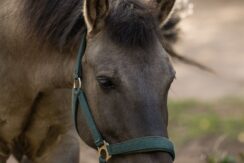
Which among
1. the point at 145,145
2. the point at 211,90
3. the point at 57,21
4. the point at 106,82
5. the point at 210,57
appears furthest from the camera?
the point at 210,57

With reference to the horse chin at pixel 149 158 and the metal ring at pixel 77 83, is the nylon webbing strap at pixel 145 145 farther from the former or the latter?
the metal ring at pixel 77 83

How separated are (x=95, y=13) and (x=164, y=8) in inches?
17.8

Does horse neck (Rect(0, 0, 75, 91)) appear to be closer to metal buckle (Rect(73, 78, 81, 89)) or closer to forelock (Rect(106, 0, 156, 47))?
metal buckle (Rect(73, 78, 81, 89))

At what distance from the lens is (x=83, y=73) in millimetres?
4820

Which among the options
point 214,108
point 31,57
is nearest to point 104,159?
point 31,57

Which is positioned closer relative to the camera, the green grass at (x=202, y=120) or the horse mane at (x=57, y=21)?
the horse mane at (x=57, y=21)

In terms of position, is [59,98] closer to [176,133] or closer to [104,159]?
[104,159]

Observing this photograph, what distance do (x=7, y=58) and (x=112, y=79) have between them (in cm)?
116


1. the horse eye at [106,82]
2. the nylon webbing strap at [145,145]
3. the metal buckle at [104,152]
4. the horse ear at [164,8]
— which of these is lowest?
the metal buckle at [104,152]

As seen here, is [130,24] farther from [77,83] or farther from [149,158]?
[149,158]

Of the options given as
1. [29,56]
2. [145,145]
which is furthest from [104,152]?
[29,56]

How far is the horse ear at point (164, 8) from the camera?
4949mm

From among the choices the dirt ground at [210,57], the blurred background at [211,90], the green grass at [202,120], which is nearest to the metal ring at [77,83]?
the blurred background at [211,90]

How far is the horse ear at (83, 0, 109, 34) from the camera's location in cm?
473
